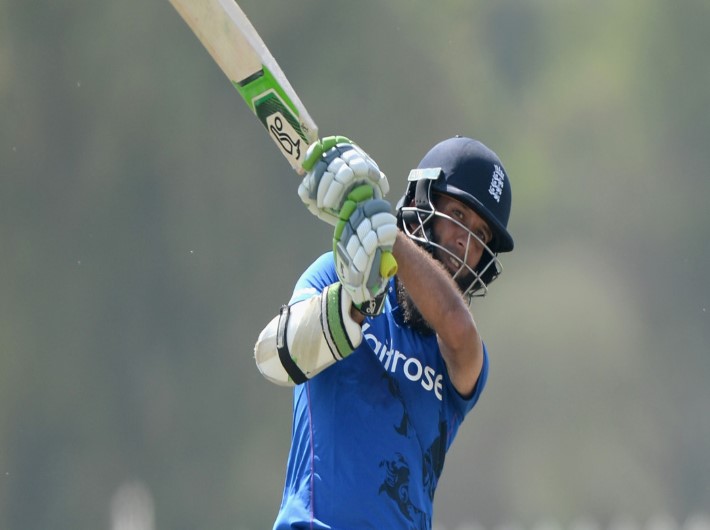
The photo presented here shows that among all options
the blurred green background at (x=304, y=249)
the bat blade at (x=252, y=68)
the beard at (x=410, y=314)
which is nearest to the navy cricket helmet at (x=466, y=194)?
the beard at (x=410, y=314)

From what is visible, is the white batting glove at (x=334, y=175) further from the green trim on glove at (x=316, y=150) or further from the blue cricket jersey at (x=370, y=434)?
the blue cricket jersey at (x=370, y=434)

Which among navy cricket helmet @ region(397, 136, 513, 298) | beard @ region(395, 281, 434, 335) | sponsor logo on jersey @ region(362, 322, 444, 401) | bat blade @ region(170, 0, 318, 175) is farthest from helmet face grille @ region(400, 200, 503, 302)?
Result: bat blade @ region(170, 0, 318, 175)

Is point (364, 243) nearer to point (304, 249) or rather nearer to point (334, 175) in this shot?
point (334, 175)

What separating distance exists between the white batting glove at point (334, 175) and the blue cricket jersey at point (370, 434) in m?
0.37

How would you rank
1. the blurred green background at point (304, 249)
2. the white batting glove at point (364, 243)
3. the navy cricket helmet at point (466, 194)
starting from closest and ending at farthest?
the white batting glove at point (364, 243) → the navy cricket helmet at point (466, 194) → the blurred green background at point (304, 249)

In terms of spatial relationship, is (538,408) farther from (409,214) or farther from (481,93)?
(409,214)

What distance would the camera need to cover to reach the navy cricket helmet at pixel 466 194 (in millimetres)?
2811

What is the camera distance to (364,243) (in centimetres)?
215

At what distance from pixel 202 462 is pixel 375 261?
17.9 feet

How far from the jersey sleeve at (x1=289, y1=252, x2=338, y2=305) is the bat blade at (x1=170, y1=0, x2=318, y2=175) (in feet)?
1.00

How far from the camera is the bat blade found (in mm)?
2264

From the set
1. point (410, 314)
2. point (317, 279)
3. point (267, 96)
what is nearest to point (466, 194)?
point (410, 314)

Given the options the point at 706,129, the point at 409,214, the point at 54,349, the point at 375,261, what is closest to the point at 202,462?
the point at 54,349

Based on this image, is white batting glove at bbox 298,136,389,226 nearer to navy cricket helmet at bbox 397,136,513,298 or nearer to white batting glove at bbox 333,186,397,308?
white batting glove at bbox 333,186,397,308
